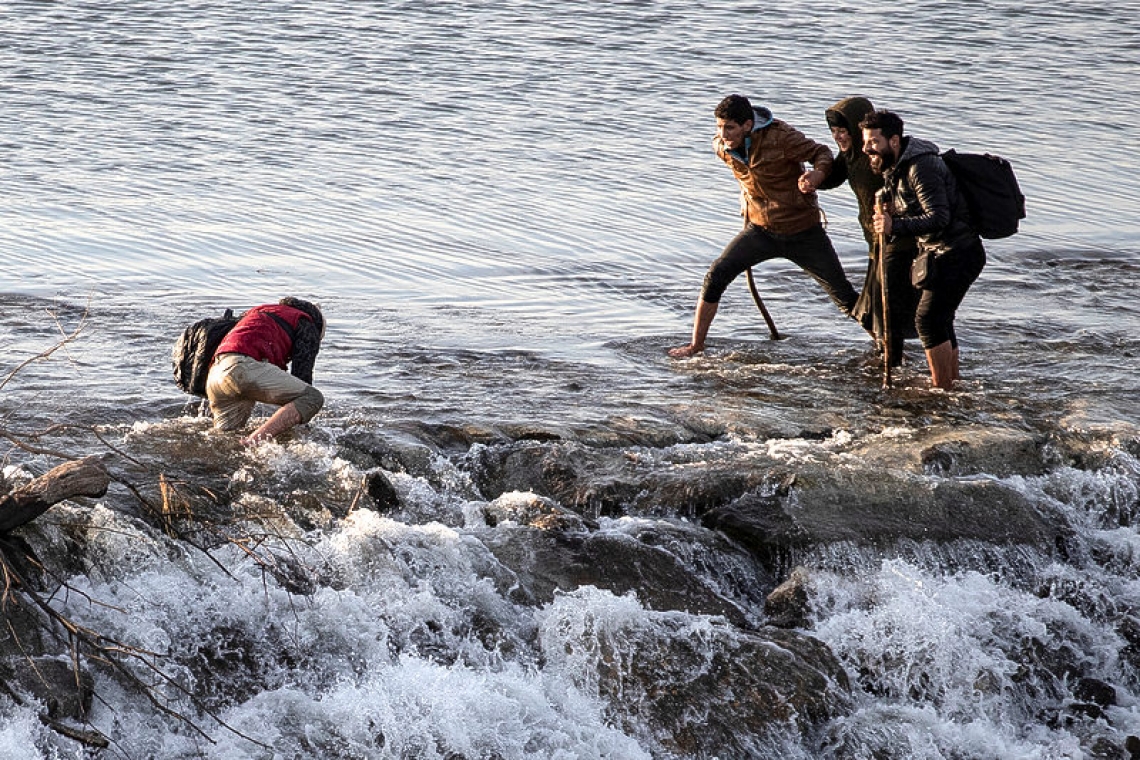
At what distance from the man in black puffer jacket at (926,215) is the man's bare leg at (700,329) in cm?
168

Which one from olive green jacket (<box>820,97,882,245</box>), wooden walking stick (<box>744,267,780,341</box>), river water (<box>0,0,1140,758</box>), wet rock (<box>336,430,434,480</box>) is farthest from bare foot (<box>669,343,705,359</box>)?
wet rock (<box>336,430,434,480</box>)

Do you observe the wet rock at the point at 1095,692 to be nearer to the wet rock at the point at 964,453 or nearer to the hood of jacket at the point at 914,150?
the wet rock at the point at 964,453

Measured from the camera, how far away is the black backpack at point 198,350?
7492 mm

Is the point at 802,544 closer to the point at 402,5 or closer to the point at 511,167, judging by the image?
the point at 511,167

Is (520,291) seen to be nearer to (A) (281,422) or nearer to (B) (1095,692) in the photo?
(A) (281,422)

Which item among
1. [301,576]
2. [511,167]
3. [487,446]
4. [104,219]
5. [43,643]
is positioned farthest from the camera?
[511,167]

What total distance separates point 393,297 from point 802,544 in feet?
18.2

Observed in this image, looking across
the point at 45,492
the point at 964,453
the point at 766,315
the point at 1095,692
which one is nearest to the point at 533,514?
the point at 45,492

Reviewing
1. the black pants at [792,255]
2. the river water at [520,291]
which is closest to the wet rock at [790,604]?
the river water at [520,291]

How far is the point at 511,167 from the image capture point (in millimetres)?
16047

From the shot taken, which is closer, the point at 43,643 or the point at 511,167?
the point at 43,643

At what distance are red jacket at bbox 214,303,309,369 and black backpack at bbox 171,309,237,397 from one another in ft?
0.22

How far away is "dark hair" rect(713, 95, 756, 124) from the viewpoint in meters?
9.21

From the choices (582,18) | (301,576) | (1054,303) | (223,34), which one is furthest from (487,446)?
(582,18)
